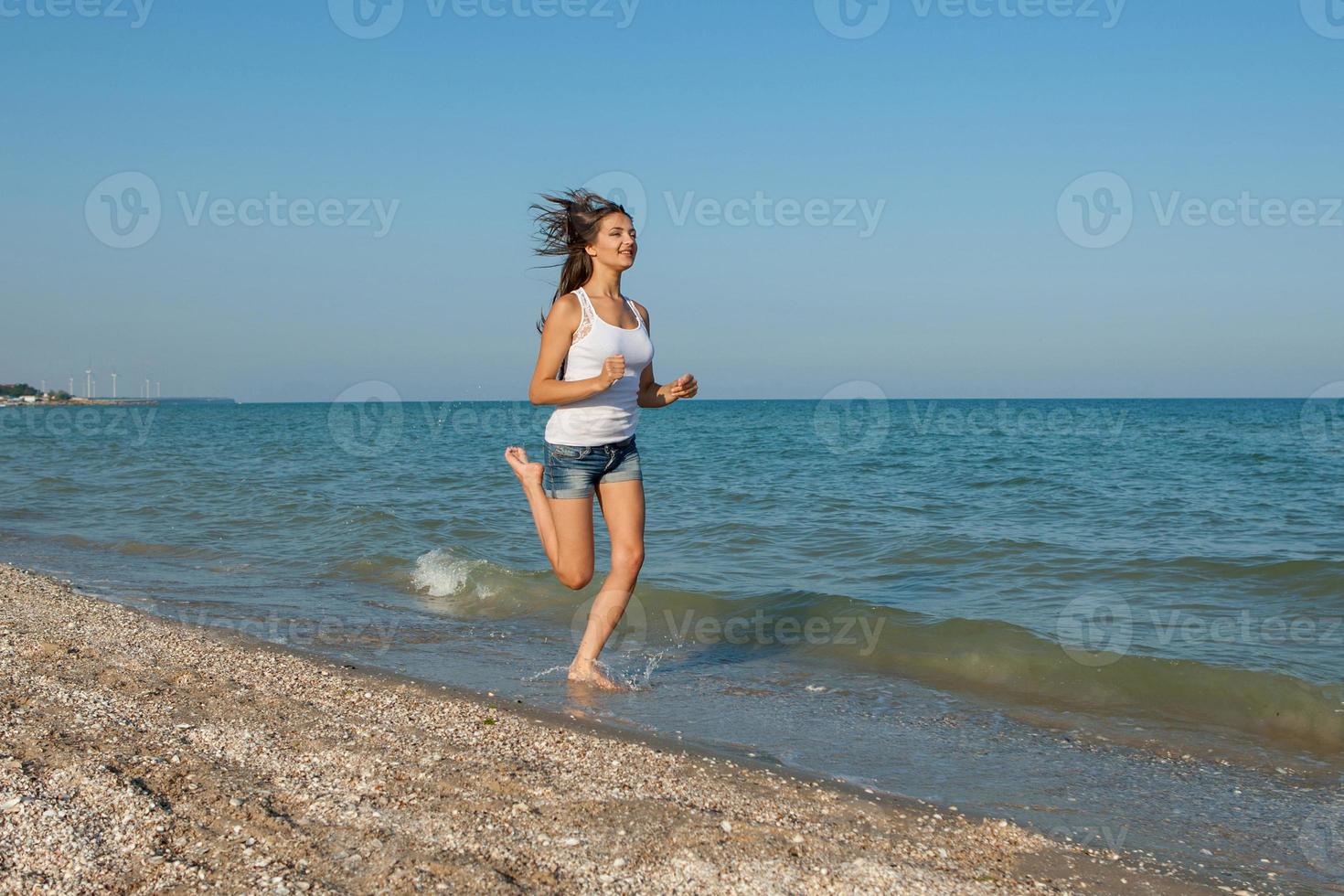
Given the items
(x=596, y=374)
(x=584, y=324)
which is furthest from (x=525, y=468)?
(x=584, y=324)

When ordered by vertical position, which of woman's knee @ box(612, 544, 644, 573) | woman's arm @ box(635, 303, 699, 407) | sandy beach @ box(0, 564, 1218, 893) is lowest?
sandy beach @ box(0, 564, 1218, 893)

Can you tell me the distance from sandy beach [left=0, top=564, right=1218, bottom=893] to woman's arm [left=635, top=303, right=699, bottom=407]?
1.48 meters

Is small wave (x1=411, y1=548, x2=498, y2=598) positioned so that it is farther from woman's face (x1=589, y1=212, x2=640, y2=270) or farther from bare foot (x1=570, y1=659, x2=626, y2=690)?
woman's face (x1=589, y1=212, x2=640, y2=270)

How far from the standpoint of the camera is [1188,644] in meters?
6.36

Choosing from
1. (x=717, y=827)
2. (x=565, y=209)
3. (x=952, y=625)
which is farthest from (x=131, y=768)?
(x=952, y=625)

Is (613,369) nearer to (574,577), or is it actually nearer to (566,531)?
(566,531)

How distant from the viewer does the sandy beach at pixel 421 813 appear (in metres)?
2.74

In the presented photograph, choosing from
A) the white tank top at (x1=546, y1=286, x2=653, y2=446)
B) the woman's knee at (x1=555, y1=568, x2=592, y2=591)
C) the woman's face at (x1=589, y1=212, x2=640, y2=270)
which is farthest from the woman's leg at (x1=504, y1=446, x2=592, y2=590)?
the woman's face at (x1=589, y1=212, x2=640, y2=270)

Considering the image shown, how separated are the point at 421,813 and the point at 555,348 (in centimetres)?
217

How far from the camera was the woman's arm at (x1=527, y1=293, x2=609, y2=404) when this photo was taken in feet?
15.1

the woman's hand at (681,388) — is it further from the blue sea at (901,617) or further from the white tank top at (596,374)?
the blue sea at (901,617)

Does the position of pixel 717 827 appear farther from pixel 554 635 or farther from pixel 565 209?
pixel 554 635

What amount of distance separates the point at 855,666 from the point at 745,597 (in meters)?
1.86

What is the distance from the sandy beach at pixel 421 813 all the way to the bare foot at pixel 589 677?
0.64 m
